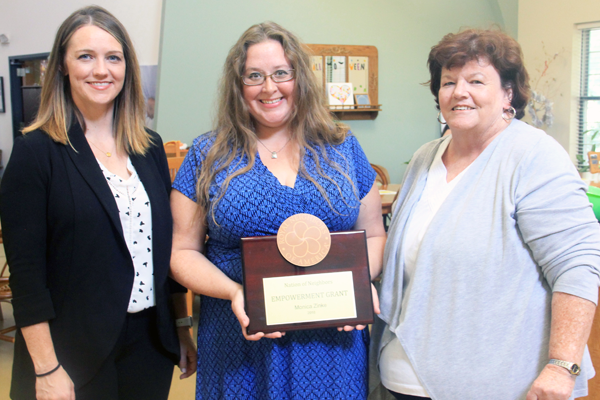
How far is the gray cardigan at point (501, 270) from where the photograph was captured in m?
1.10

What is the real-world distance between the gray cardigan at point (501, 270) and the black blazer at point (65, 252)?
2.56ft

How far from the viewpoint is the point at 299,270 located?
1218 millimetres

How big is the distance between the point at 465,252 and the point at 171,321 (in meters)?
0.87

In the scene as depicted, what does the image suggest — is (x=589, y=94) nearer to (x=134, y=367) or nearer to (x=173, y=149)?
(x=173, y=149)

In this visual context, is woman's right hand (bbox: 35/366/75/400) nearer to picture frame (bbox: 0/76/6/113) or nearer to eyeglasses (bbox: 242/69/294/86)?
eyeglasses (bbox: 242/69/294/86)

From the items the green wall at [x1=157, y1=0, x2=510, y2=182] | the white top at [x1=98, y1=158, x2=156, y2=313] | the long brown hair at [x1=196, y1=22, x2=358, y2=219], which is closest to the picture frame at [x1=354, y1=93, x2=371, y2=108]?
the green wall at [x1=157, y1=0, x2=510, y2=182]

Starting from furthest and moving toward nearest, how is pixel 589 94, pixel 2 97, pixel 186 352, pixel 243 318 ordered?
1. pixel 2 97
2. pixel 589 94
3. pixel 186 352
4. pixel 243 318

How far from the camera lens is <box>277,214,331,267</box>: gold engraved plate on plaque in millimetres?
1202

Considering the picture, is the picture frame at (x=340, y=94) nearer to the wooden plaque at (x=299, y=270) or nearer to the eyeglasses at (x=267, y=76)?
the eyeglasses at (x=267, y=76)

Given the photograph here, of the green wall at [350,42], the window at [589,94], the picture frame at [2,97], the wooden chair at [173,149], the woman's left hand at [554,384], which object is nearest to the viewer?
the woman's left hand at [554,384]

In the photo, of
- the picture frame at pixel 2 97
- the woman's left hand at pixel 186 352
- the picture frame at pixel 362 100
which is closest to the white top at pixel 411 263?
the woman's left hand at pixel 186 352

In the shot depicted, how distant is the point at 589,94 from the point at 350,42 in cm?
277

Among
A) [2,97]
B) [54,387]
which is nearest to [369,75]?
[54,387]

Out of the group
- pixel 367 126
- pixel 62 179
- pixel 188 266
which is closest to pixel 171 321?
pixel 188 266
